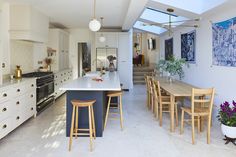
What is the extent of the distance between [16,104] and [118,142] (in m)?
2.06

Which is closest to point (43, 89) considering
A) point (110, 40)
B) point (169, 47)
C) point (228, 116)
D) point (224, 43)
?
point (110, 40)

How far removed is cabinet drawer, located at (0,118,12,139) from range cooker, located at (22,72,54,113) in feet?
4.49

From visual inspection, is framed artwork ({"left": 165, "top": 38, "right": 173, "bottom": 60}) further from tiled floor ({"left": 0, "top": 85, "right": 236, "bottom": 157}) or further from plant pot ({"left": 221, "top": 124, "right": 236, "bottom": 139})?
plant pot ({"left": 221, "top": 124, "right": 236, "bottom": 139})

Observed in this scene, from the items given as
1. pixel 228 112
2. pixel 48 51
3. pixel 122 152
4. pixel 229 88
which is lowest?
pixel 122 152

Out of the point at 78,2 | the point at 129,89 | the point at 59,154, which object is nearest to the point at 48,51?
the point at 78,2

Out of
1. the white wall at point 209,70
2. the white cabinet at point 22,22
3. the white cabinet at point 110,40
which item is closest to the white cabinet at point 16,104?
the white cabinet at point 22,22

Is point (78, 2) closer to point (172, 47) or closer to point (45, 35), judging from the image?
point (45, 35)

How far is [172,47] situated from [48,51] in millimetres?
4463

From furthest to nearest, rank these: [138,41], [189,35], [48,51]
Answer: [138,41] < [48,51] < [189,35]

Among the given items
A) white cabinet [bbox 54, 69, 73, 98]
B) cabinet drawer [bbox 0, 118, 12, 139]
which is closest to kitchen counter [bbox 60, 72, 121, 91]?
cabinet drawer [bbox 0, 118, 12, 139]

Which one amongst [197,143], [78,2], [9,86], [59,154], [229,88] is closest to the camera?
[59,154]

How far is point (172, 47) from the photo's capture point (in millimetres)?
7648

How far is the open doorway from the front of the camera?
9039mm

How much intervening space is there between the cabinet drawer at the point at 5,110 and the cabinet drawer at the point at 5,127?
8 cm
